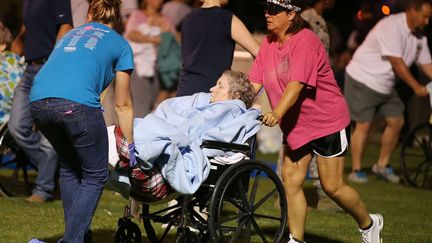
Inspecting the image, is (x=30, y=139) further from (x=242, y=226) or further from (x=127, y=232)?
(x=242, y=226)

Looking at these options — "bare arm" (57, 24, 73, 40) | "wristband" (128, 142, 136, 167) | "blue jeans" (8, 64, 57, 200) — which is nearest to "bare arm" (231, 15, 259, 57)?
"bare arm" (57, 24, 73, 40)

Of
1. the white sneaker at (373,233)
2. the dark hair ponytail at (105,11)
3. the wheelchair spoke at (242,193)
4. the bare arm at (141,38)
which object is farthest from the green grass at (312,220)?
the bare arm at (141,38)

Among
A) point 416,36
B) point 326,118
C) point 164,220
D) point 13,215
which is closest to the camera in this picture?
point 164,220

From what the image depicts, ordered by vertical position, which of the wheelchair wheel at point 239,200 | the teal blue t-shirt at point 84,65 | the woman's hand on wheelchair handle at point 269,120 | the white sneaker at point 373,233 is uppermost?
the teal blue t-shirt at point 84,65

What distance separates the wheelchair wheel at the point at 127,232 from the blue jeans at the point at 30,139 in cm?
257

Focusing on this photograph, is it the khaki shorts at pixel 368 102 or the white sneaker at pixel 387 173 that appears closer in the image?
the khaki shorts at pixel 368 102

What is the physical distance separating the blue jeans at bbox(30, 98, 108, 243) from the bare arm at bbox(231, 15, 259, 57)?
1.86m

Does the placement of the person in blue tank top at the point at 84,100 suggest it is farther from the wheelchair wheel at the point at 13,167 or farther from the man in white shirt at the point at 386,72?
the man in white shirt at the point at 386,72

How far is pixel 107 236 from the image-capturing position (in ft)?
25.8

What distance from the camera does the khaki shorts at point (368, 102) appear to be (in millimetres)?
11734

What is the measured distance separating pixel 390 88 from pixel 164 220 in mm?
5614

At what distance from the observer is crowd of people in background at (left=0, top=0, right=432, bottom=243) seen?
6277mm

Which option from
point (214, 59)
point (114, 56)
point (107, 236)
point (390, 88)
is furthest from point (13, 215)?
point (390, 88)

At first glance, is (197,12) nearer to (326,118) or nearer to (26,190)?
(326,118)
